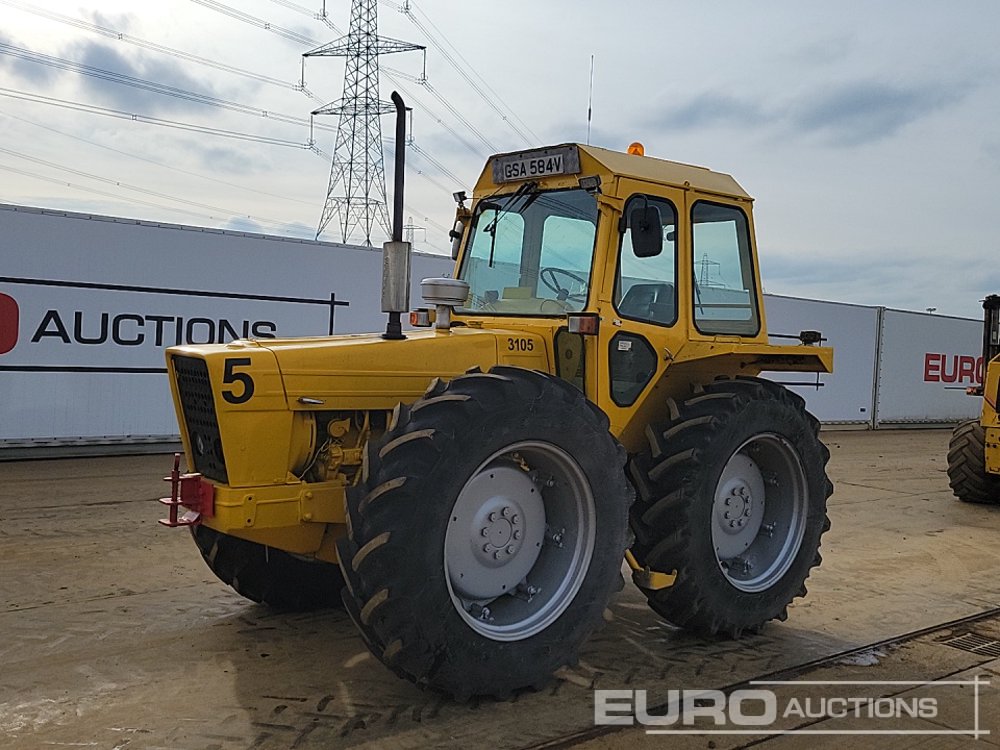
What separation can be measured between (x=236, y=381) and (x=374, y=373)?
0.67m

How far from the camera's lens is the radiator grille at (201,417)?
4367 millimetres

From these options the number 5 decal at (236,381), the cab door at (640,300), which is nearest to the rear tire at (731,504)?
the cab door at (640,300)

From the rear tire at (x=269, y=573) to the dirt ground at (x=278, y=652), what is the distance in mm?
99

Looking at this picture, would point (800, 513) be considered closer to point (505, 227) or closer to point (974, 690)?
point (974, 690)

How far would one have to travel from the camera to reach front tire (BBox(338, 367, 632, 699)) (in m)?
3.74

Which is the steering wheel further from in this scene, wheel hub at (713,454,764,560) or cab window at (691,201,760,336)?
wheel hub at (713,454,764,560)

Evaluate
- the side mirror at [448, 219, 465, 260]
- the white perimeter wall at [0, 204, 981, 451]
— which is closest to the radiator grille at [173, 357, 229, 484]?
the side mirror at [448, 219, 465, 260]

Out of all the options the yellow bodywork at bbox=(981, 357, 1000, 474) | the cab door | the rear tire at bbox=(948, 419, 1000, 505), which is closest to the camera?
the cab door

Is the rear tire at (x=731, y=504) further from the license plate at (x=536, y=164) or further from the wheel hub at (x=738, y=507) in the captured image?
the license plate at (x=536, y=164)

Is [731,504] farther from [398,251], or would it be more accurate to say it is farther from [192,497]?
[192,497]

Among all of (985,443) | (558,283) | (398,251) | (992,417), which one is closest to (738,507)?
(558,283)

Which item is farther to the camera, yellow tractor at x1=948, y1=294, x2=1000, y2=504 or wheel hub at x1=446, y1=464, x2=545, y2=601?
yellow tractor at x1=948, y1=294, x2=1000, y2=504

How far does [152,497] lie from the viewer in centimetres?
930

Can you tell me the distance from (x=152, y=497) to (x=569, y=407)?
6312 mm
